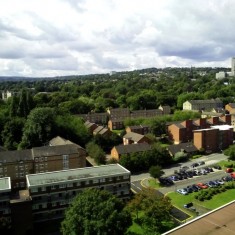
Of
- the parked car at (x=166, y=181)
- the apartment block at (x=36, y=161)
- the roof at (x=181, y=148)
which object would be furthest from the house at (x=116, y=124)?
the parked car at (x=166, y=181)

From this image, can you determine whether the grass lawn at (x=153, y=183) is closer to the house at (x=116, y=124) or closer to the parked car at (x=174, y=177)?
the parked car at (x=174, y=177)

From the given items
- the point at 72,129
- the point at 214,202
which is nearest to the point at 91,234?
the point at 214,202

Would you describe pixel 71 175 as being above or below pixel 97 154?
above

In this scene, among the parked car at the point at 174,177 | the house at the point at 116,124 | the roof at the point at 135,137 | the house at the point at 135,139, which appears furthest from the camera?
the house at the point at 116,124

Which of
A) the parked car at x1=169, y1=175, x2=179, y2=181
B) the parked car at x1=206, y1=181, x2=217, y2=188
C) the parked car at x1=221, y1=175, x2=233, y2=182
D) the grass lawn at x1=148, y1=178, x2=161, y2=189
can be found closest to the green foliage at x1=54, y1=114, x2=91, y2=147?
the grass lawn at x1=148, y1=178, x2=161, y2=189

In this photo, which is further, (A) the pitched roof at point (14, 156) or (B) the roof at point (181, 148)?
(B) the roof at point (181, 148)

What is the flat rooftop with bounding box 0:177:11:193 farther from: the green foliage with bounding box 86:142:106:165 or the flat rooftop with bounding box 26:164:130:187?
the green foliage with bounding box 86:142:106:165

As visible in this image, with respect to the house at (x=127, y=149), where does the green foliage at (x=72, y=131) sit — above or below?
above

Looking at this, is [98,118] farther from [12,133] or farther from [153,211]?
[153,211]

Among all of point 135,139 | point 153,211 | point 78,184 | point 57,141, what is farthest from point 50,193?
point 135,139
